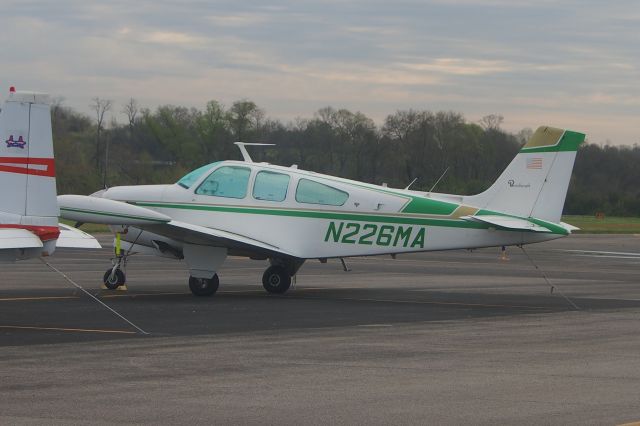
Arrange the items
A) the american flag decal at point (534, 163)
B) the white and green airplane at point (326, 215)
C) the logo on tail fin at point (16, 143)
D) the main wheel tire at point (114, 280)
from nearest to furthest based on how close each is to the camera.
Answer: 1. the logo on tail fin at point (16, 143)
2. the white and green airplane at point (326, 215)
3. the american flag decal at point (534, 163)
4. the main wheel tire at point (114, 280)

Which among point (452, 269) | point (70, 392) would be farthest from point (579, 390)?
point (452, 269)

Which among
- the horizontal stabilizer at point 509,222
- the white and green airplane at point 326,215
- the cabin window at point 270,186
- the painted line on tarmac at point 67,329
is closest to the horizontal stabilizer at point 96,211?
the white and green airplane at point 326,215

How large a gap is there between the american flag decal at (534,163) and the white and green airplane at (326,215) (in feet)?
0.06

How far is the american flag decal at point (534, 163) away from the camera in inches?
763

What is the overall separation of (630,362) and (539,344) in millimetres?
1623

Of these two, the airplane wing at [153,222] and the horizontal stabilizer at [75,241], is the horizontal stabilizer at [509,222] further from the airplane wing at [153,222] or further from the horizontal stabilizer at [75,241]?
the horizontal stabilizer at [75,241]

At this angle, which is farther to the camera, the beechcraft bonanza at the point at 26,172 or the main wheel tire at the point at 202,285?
the main wheel tire at the point at 202,285

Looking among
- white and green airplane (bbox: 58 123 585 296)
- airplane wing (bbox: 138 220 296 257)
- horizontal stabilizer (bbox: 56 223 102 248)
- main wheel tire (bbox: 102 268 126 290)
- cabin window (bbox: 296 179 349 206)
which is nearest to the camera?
horizontal stabilizer (bbox: 56 223 102 248)

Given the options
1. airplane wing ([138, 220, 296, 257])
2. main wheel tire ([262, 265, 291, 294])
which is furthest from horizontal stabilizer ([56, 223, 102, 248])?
main wheel tire ([262, 265, 291, 294])

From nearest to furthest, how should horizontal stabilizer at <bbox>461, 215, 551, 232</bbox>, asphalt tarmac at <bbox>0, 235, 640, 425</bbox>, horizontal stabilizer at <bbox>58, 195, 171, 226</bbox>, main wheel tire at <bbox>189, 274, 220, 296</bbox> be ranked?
1. asphalt tarmac at <bbox>0, 235, 640, 425</bbox>
2. horizontal stabilizer at <bbox>58, 195, 171, 226</bbox>
3. horizontal stabilizer at <bbox>461, 215, 551, 232</bbox>
4. main wheel tire at <bbox>189, 274, 220, 296</bbox>

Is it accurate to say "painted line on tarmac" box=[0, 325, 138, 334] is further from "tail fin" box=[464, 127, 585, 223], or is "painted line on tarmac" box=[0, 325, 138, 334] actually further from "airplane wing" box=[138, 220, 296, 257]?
"tail fin" box=[464, 127, 585, 223]

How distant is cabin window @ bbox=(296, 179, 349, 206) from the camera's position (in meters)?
19.7

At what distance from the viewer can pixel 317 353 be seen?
1250cm

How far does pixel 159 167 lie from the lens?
6131 centimetres
